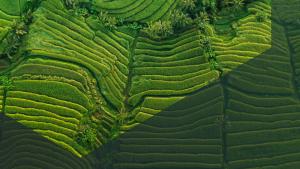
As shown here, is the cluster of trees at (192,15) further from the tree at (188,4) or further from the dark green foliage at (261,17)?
the dark green foliage at (261,17)

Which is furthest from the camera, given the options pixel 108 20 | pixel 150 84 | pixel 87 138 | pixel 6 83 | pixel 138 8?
pixel 138 8

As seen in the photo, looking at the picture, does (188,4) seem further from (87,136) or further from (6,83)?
(6,83)

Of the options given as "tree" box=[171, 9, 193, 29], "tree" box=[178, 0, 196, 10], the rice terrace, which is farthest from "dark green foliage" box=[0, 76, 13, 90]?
"tree" box=[178, 0, 196, 10]

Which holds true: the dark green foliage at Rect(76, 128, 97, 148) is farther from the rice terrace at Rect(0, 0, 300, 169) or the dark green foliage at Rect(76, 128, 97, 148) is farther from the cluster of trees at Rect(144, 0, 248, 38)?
the cluster of trees at Rect(144, 0, 248, 38)

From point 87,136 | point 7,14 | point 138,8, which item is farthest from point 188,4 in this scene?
point 7,14

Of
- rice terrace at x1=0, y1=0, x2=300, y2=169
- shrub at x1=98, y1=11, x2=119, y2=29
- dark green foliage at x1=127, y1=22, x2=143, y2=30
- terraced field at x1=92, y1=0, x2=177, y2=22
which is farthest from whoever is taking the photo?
terraced field at x1=92, y1=0, x2=177, y2=22

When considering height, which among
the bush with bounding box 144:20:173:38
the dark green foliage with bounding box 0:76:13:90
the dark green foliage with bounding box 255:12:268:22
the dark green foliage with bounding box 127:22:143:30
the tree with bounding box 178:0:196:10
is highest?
the tree with bounding box 178:0:196:10

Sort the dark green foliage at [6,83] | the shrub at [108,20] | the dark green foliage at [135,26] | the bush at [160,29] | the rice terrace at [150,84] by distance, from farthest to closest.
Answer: the dark green foliage at [135,26]
the shrub at [108,20]
the bush at [160,29]
the dark green foliage at [6,83]
the rice terrace at [150,84]

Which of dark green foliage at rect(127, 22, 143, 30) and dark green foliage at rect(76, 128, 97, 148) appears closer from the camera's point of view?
dark green foliage at rect(76, 128, 97, 148)

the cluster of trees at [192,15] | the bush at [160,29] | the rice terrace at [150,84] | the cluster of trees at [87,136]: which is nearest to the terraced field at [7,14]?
the rice terrace at [150,84]
